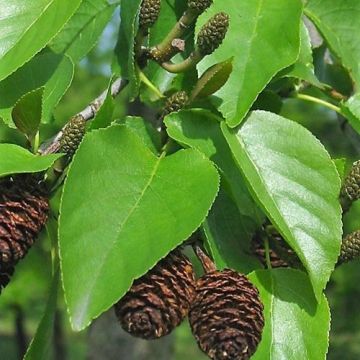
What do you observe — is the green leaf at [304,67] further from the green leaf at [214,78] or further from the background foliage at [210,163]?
the green leaf at [214,78]

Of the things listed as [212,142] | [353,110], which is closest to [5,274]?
[212,142]

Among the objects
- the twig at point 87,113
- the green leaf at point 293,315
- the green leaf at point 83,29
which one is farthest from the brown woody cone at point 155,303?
the green leaf at point 83,29

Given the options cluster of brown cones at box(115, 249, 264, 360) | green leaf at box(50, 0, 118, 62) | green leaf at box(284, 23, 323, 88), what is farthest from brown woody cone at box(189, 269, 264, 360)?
green leaf at box(50, 0, 118, 62)

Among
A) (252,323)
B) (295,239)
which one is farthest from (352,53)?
(252,323)

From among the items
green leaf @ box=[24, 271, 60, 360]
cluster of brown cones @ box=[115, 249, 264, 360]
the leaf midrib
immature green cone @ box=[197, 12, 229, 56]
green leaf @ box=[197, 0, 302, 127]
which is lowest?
green leaf @ box=[24, 271, 60, 360]

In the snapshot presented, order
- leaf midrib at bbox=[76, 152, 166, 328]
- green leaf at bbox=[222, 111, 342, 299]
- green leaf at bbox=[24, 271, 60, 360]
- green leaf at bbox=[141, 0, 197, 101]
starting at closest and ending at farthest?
leaf midrib at bbox=[76, 152, 166, 328] → green leaf at bbox=[222, 111, 342, 299] → green leaf at bbox=[24, 271, 60, 360] → green leaf at bbox=[141, 0, 197, 101]

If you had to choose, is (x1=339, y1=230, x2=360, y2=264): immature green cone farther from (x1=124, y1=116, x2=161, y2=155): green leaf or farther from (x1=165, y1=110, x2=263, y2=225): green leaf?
(x1=124, y1=116, x2=161, y2=155): green leaf

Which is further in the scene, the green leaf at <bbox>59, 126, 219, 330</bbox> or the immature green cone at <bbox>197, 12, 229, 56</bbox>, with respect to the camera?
the immature green cone at <bbox>197, 12, 229, 56</bbox>

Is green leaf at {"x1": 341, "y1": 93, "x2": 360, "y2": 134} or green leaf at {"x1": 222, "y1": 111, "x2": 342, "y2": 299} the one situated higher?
green leaf at {"x1": 222, "y1": 111, "x2": 342, "y2": 299}
